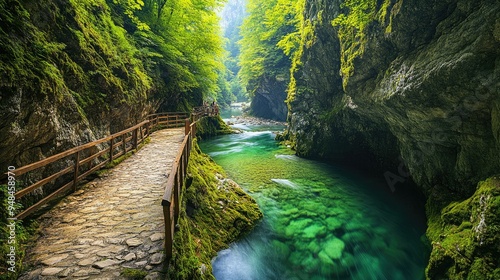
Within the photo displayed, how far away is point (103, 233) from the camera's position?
15.0 ft

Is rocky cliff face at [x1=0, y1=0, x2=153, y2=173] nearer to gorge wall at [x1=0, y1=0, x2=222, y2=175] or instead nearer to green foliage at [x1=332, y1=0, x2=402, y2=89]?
gorge wall at [x1=0, y1=0, x2=222, y2=175]

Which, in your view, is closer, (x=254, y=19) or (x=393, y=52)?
(x=393, y=52)

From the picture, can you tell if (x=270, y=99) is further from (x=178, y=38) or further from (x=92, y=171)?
(x=92, y=171)

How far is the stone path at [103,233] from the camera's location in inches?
146

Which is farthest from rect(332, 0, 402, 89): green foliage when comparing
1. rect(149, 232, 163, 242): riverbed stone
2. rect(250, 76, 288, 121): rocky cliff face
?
rect(250, 76, 288, 121): rocky cliff face

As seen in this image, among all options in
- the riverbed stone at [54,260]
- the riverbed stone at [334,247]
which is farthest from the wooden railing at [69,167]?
the riverbed stone at [334,247]

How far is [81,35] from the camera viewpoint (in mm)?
8414

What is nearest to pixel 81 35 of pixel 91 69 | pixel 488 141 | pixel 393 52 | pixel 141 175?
pixel 91 69

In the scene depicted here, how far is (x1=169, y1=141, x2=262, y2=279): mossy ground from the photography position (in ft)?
14.8

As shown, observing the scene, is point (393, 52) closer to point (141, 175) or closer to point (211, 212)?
point (211, 212)

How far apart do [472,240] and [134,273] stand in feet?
22.5

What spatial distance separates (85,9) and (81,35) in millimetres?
2633

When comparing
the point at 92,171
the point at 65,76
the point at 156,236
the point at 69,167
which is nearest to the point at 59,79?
the point at 65,76

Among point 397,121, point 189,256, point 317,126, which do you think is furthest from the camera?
point 317,126
